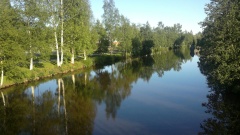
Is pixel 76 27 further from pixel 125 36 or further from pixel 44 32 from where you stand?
pixel 125 36

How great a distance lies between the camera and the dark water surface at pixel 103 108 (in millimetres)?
21266

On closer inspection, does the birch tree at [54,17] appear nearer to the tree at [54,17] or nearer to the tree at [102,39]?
the tree at [54,17]

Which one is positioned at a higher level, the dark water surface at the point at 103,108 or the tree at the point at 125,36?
the tree at the point at 125,36

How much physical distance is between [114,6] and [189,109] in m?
67.5

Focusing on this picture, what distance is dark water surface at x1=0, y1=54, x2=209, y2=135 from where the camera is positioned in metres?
21.3

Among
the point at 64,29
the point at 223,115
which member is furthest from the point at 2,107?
the point at 64,29

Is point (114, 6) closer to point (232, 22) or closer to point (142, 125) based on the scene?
point (232, 22)

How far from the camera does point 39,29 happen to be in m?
47.9

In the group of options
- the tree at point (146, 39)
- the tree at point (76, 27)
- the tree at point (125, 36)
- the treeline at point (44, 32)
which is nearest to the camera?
the treeline at point (44, 32)

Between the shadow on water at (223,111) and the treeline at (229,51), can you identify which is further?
the treeline at (229,51)

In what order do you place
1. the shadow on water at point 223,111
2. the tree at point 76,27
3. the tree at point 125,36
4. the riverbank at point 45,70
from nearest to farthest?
1. the shadow on water at point 223,111
2. the riverbank at point 45,70
3. the tree at point 76,27
4. the tree at point 125,36

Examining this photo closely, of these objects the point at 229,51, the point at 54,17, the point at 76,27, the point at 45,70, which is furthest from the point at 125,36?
the point at 229,51

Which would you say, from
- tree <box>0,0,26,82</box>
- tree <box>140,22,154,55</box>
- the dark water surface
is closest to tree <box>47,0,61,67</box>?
tree <box>0,0,26,82</box>

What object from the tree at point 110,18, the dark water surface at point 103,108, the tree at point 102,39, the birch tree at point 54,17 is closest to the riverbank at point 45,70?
the birch tree at point 54,17
